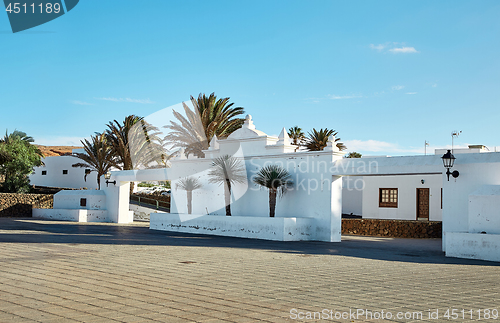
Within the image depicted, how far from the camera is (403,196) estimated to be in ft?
92.9

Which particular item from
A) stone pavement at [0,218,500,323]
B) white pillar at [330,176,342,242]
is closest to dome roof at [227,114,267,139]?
white pillar at [330,176,342,242]

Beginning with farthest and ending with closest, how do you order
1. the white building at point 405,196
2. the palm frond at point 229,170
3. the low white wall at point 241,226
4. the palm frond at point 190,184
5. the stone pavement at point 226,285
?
the white building at point 405,196 → the palm frond at point 190,184 → the palm frond at point 229,170 → the low white wall at point 241,226 → the stone pavement at point 226,285

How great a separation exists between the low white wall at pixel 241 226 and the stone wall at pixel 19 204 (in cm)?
1250

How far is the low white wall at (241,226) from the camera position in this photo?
17.3 metres

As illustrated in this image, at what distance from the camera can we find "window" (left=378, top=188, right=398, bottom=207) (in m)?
28.9

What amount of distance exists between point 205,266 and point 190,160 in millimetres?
13642

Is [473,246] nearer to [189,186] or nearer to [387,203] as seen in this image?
[189,186]

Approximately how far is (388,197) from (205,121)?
1270 centimetres

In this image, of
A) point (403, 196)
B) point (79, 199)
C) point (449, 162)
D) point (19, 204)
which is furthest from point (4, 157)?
point (449, 162)

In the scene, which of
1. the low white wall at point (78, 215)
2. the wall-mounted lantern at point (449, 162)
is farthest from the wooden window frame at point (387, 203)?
the low white wall at point (78, 215)

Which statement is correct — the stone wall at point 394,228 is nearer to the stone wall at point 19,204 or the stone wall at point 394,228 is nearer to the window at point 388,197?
the window at point 388,197

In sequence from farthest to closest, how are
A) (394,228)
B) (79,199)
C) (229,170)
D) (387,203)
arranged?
(387,203) → (79,199) → (394,228) → (229,170)

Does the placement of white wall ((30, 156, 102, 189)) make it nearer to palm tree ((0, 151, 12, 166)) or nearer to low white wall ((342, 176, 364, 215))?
palm tree ((0, 151, 12, 166))

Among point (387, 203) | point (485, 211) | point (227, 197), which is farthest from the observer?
point (387, 203)
